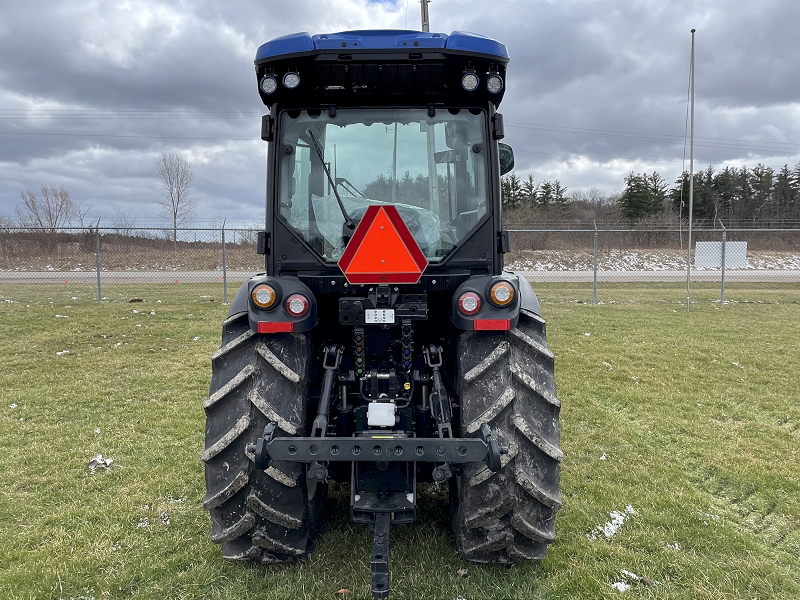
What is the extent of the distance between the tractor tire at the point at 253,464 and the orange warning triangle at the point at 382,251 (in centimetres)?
61

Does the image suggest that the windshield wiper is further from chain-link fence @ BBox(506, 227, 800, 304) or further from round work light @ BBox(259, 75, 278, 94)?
chain-link fence @ BBox(506, 227, 800, 304)

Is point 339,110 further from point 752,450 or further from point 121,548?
point 752,450

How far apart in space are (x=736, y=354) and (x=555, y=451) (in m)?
7.27

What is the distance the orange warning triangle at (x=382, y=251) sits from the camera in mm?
2592

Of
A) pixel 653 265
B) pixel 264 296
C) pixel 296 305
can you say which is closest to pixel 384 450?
pixel 296 305

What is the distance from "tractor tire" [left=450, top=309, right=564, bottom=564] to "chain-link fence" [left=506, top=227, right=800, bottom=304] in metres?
13.6

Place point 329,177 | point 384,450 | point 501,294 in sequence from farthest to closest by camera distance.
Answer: point 329,177
point 501,294
point 384,450

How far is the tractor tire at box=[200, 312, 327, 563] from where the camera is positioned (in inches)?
104

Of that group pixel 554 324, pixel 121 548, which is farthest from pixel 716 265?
pixel 121 548

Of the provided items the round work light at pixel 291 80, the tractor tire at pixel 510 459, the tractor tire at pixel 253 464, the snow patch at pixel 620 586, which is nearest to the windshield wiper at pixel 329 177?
the round work light at pixel 291 80

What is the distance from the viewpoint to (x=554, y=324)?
11.3m

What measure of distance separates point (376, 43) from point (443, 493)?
283 centimetres

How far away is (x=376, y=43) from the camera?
2803mm

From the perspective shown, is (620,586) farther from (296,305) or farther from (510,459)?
(296,305)
